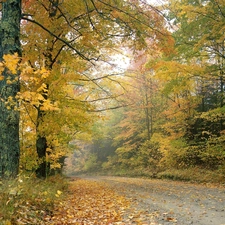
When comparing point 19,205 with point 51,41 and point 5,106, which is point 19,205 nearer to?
point 5,106

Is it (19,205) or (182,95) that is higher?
(182,95)

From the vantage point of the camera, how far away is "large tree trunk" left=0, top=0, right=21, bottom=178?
484 cm

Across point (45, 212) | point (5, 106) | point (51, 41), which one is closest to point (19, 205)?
point (45, 212)

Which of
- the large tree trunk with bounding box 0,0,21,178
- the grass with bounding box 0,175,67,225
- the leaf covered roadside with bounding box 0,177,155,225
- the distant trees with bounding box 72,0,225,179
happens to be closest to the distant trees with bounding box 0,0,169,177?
the large tree trunk with bounding box 0,0,21,178

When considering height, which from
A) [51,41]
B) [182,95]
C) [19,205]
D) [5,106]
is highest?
[51,41]

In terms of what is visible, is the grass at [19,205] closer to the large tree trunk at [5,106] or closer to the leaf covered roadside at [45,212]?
the leaf covered roadside at [45,212]

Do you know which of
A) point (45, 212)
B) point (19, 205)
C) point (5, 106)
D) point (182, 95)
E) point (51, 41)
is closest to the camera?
point (19, 205)

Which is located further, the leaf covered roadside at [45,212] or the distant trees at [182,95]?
the distant trees at [182,95]

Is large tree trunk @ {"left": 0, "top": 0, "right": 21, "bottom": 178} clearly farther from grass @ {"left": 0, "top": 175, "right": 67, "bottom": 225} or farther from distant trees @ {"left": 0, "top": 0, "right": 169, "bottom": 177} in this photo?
grass @ {"left": 0, "top": 175, "right": 67, "bottom": 225}

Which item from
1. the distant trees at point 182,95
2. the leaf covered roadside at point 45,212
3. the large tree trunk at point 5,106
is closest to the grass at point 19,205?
the leaf covered roadside at point 45,212

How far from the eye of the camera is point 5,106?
480 cm

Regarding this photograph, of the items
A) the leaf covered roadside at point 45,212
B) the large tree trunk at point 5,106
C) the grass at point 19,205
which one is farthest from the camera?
the large tree trunk at point 5,106

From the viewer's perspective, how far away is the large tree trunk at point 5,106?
4836 millimetres

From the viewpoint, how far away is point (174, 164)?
59.5 ft
